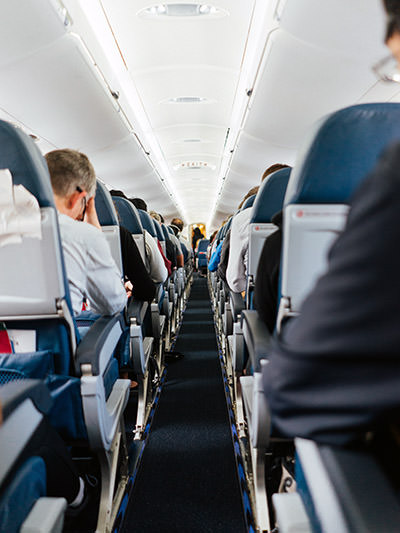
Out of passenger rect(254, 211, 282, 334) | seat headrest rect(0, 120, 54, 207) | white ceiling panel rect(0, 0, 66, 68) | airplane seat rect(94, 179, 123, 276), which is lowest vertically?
passenger rect(254, 211, 282, 334)

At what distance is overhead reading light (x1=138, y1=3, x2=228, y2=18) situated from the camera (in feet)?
10.8

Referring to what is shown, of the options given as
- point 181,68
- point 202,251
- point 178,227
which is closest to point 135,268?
point 181,68

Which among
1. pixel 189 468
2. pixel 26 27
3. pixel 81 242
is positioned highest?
pixel 26 27

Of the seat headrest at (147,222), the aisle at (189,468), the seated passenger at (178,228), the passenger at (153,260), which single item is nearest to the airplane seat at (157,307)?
the seat headrest at (147,222)

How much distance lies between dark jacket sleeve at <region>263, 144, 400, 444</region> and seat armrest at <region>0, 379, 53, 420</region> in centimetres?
69

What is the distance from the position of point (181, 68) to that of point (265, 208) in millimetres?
3546

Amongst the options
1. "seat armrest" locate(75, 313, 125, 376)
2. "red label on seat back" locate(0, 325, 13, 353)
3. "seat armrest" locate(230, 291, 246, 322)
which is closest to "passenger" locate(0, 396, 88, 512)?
"seat armrest" locate(75, 313, 125, 376)

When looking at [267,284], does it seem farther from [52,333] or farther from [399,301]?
[399,301]

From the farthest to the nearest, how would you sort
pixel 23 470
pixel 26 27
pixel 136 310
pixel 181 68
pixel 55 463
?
pixel 181 68, pixel 26 27, pixel 136 310, pixel 55 463, pixel 23 470

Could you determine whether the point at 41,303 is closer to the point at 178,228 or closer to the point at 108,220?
the point at 108,220

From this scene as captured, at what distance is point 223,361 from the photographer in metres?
3.90

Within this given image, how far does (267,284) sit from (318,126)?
0.72 metres

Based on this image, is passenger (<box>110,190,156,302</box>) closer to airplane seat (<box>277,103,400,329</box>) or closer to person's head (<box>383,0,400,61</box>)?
airplane seat (<box>277,103,400,329</box>)

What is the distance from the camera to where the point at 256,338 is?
4.69 feet
